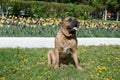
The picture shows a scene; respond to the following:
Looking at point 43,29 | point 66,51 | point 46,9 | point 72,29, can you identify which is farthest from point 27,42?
point 46,9

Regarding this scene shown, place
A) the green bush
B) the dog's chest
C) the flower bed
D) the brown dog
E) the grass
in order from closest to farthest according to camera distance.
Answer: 1. the grass
2. the brown dog
3. the dog's chest
4. the flower bed
5. the green bush

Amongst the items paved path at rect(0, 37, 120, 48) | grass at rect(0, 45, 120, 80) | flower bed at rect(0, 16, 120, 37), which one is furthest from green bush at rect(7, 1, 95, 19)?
grass at rect(0, 45, 120, 80)

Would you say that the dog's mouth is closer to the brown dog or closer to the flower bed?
the brown dog

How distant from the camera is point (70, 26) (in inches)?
293

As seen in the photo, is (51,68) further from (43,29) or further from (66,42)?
(43,29)

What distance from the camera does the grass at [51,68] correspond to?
7.33 meters

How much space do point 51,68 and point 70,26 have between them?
45.9 inches

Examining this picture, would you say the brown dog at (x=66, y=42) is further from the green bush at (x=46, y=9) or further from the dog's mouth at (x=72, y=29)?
the green bush at (x=46, y=9)

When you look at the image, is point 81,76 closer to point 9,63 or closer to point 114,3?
point 9,63

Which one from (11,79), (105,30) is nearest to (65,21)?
(11,79)

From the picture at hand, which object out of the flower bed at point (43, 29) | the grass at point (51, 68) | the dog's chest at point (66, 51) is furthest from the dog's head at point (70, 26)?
the flower bed at point (43, 29)

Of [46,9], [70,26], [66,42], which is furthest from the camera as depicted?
[46,9]

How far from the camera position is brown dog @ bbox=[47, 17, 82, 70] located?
7.45m

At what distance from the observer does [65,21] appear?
24.5 feet
